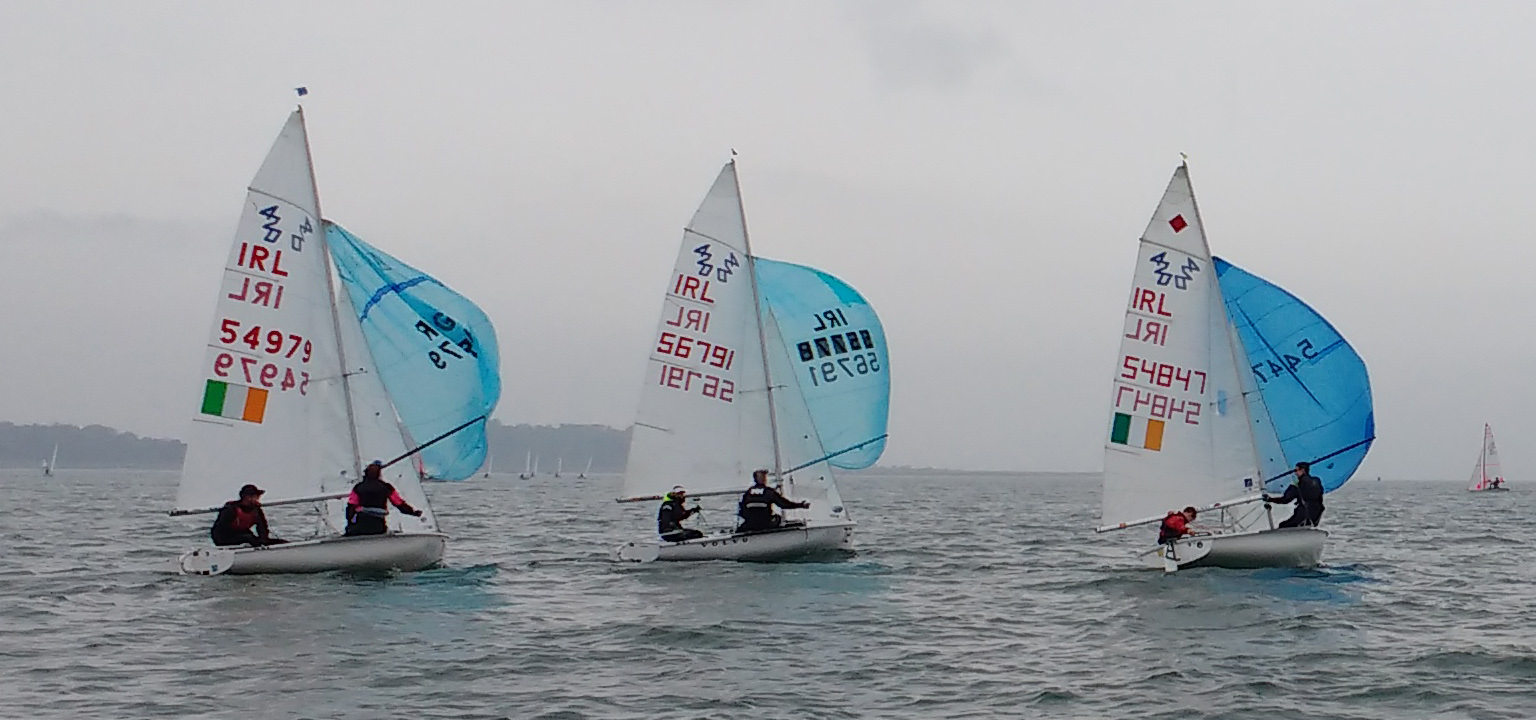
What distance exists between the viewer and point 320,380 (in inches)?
875

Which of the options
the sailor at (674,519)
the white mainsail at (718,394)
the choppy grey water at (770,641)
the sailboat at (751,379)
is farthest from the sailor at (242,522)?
the white mainsail at (718,394)

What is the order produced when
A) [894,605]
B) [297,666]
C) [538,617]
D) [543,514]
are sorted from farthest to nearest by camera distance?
[543,514] < [894,605] < [538,617] < [297,666]

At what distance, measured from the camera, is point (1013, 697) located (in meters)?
13.4

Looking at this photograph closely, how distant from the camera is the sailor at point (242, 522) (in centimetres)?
2088

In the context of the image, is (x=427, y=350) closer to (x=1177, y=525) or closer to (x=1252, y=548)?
(x=1177, y=525)

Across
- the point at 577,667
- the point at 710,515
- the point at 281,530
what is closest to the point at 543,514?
the point at 710,515

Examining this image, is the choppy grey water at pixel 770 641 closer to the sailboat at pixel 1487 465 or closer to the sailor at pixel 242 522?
the sailor at pixel 242 522

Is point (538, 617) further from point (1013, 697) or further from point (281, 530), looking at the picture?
point (281, 530)

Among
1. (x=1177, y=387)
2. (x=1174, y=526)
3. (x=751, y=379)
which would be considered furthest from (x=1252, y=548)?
(x=751, y=379)

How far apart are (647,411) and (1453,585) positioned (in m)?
12.2

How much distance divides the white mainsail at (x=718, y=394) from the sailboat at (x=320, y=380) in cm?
333

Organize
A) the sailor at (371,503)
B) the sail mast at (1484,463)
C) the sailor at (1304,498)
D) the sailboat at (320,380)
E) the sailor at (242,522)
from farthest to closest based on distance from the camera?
1. the sail mast at (1484,463)
2. the sailor at (1304,498)
3. the sailboat at (320,380)
4. the sailor at (371,503)
5. the sailor at (242,522)

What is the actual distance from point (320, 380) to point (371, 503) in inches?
83.8

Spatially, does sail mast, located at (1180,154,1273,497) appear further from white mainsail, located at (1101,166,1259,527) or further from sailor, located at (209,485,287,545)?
sailor, located at (209,485,287,545)
